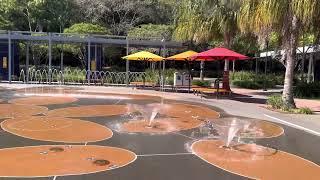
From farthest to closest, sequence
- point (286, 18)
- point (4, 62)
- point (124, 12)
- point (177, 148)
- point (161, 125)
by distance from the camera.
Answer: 1. point (124, 12)
2. point (4, 62)
3. point (286, 18)
4. point (161, 125)
5. point (177, 148)

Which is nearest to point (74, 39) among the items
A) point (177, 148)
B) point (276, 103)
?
point (276, 103)

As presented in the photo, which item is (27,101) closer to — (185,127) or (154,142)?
(185,127)

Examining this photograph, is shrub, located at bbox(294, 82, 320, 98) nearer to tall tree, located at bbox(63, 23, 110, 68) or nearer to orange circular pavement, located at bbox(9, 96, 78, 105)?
orange circular pavement, located at bbox(9, 96, 78, 105)

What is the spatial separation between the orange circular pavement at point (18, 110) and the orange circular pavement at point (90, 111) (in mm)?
530

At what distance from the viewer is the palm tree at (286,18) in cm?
1684

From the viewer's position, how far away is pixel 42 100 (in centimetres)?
A: 1972

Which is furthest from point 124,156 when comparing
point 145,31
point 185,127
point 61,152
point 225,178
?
point 145,31

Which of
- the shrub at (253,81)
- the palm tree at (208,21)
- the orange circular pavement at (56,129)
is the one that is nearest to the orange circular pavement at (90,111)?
the orange circular pavement at (56,129)

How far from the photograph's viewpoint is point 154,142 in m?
11.3

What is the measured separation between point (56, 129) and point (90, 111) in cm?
408

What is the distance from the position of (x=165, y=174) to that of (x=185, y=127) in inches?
219

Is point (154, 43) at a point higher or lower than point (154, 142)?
higher

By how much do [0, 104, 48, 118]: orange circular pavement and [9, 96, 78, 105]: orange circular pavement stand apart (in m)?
1.04

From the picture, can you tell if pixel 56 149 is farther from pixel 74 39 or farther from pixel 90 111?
pixel 74 39
